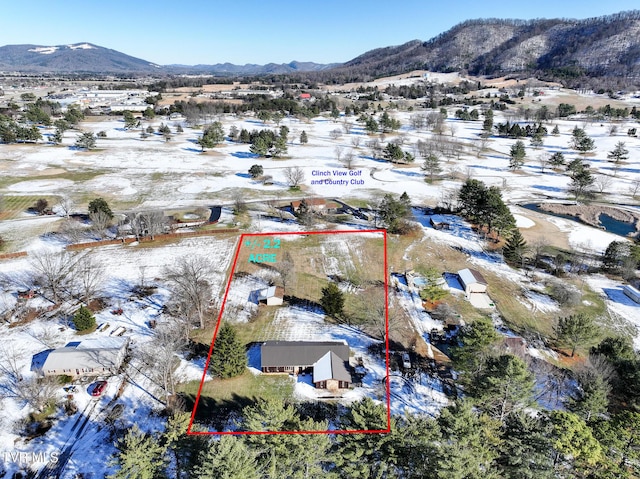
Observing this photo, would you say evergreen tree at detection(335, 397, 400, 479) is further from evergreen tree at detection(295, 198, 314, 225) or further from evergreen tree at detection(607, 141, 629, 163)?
evergreen tree at detection(607, 141, 629, 163)

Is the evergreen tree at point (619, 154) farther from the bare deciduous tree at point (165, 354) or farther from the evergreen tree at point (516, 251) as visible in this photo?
the bare deciduous tree at point (165, 354)

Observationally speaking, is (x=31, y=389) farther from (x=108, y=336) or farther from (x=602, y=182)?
(x=602, y=182)

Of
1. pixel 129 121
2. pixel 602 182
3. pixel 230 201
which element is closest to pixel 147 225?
pixel 230 201

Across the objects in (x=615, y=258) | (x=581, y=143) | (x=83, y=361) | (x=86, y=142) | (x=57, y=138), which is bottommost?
(x=83, y=361)

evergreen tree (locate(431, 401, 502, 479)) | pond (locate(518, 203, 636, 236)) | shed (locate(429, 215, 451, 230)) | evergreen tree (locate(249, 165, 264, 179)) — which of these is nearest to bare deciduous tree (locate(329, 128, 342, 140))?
evergreen tree (locate(249, 165, 264, 179))

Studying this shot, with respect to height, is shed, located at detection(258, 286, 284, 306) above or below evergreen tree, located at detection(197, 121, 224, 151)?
below

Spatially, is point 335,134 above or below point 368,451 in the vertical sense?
above

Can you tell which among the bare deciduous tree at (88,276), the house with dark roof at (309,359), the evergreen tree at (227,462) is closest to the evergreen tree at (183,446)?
the evergreen tree at (227,462)
